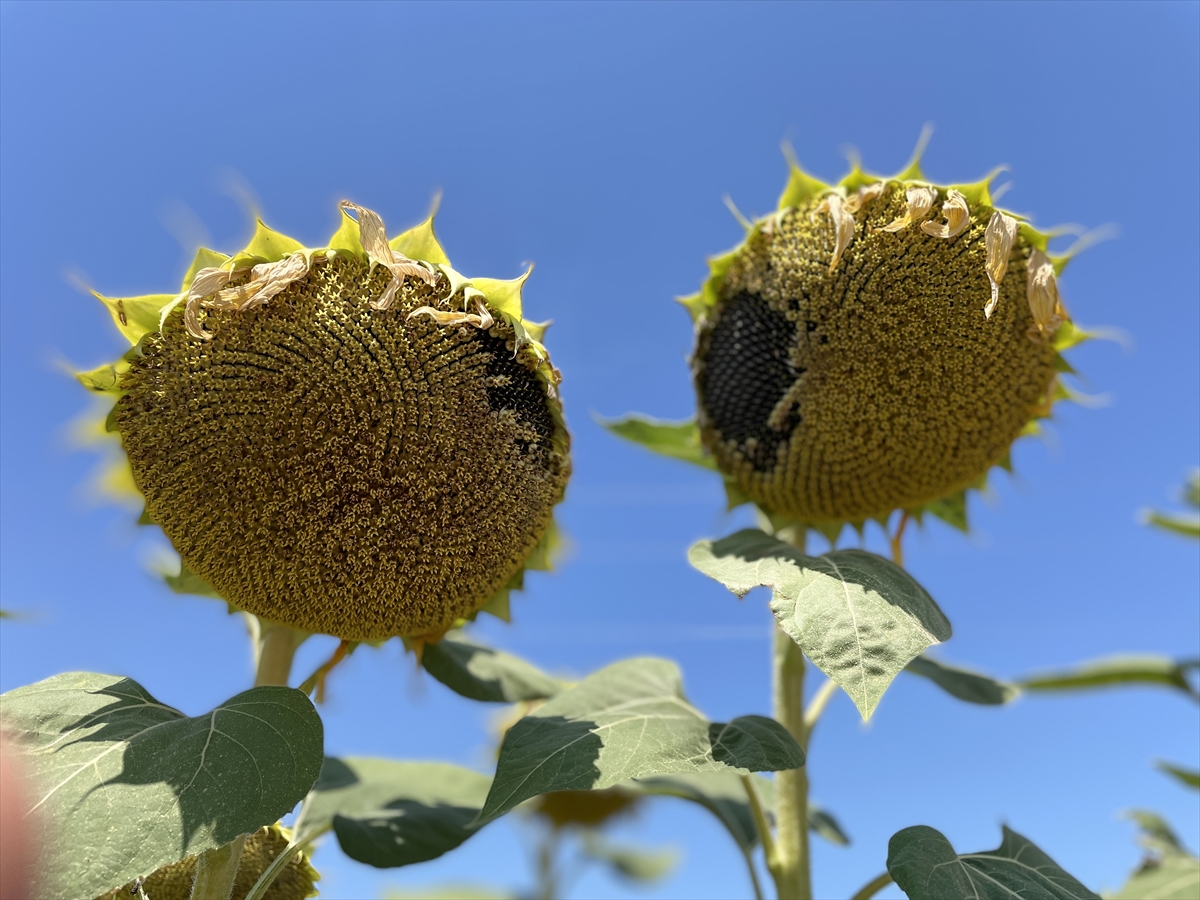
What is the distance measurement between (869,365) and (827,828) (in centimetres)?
213

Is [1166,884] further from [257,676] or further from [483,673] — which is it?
[257,676]

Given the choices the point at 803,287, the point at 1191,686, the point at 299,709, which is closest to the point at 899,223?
the point at 803,287

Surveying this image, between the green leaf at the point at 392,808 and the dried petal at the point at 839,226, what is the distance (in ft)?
5.55

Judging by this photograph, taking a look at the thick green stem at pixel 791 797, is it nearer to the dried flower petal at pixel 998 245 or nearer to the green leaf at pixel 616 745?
the green leaf at pixel 616 745

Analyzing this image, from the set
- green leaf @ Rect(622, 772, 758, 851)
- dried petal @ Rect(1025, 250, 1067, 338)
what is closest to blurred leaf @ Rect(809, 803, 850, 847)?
green leaf @ Rect(622, 772, 758, 851)

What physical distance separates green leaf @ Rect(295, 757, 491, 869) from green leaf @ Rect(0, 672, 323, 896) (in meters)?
0.71

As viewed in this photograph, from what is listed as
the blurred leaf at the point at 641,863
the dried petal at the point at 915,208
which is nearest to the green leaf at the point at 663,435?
the dried petal at the point at 915,208

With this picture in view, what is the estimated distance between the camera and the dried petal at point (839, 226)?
2.38 meters

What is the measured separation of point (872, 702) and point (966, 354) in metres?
1.03

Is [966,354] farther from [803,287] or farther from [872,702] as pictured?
[872,702]

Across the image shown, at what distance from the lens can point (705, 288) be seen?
2744mm

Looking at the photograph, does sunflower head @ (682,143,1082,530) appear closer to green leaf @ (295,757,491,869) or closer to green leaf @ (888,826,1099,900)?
green leaf @ (888,826,1099,900)

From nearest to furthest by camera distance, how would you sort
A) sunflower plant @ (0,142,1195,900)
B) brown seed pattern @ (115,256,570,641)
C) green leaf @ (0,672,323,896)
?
green leaf @ (0,672,323,896) < sunflower plant @ (0,142,1195,900) < brown seed pattern @ (115,256,570,641)

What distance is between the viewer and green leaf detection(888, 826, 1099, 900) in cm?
187
